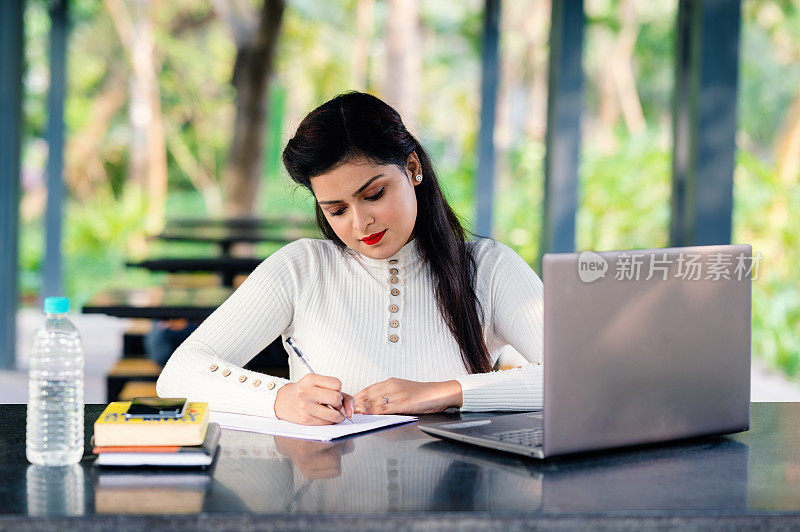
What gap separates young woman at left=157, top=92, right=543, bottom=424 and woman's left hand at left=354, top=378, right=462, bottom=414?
0.03 meters

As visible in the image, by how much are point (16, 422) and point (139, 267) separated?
2.64 metres

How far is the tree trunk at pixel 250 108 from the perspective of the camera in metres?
7.86

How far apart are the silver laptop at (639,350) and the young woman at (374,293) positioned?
1.22 ft

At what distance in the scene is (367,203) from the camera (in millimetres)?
1893

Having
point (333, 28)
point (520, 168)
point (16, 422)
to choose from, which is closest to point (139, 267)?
point (16, 422)

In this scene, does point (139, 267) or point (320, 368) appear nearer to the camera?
point (320, 368)

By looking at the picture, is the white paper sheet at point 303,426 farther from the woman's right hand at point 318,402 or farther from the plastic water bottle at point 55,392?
the plastic water bottle at point 55,392

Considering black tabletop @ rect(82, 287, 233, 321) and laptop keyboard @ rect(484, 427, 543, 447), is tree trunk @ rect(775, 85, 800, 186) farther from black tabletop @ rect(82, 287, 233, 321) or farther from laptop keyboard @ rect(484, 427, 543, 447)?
laptop keyboard @ rect(484, 427, 543, 447)

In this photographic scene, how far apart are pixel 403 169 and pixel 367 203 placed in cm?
13

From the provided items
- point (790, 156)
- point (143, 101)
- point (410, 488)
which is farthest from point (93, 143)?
point (410, 488)

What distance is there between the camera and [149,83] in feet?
45.1

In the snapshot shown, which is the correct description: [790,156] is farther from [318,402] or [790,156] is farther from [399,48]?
[318,402]

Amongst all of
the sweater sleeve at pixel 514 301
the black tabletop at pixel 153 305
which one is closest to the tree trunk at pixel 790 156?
the black tabletop at pixel 153 305

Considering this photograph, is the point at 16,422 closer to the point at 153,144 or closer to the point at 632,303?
the point at 632,303
